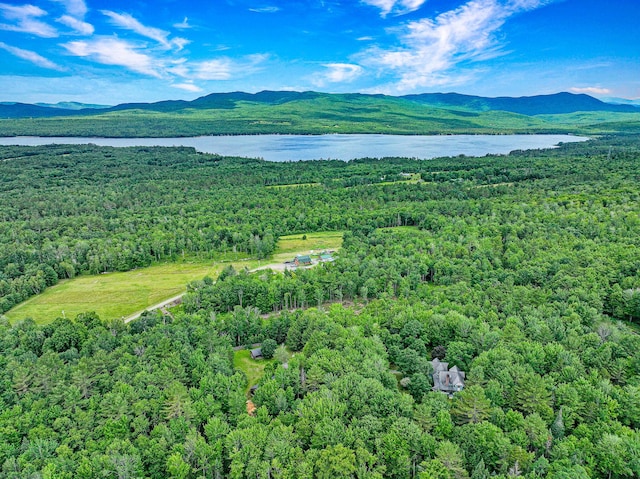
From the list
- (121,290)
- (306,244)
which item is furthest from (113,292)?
(306,244)

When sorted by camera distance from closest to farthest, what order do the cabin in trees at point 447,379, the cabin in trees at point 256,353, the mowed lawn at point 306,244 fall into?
the cabin in trees at point 447,379 < the cabin in trees at point 256,353 < the mowed lawn at point 306,244

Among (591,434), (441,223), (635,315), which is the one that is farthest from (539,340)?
(441,223)

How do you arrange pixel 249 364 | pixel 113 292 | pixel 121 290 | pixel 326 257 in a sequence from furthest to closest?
pixel 326 257 < pixel 121 290 < pixel 113 292 < pixel 249 364

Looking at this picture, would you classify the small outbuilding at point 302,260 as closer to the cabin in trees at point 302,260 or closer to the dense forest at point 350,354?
the cabin in trees at point 302,260

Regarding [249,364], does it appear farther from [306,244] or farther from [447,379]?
[306,244]

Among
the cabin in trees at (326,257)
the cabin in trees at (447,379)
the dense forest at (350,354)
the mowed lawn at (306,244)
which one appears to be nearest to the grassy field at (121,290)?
the mowed lawn at (306,244)

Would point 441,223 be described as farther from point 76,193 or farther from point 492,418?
point 76,193

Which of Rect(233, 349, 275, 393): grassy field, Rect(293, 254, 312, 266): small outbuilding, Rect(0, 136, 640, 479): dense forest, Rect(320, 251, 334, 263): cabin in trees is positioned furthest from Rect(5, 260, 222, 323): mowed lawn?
Rect(233, 349, 275, 393): grassy field
